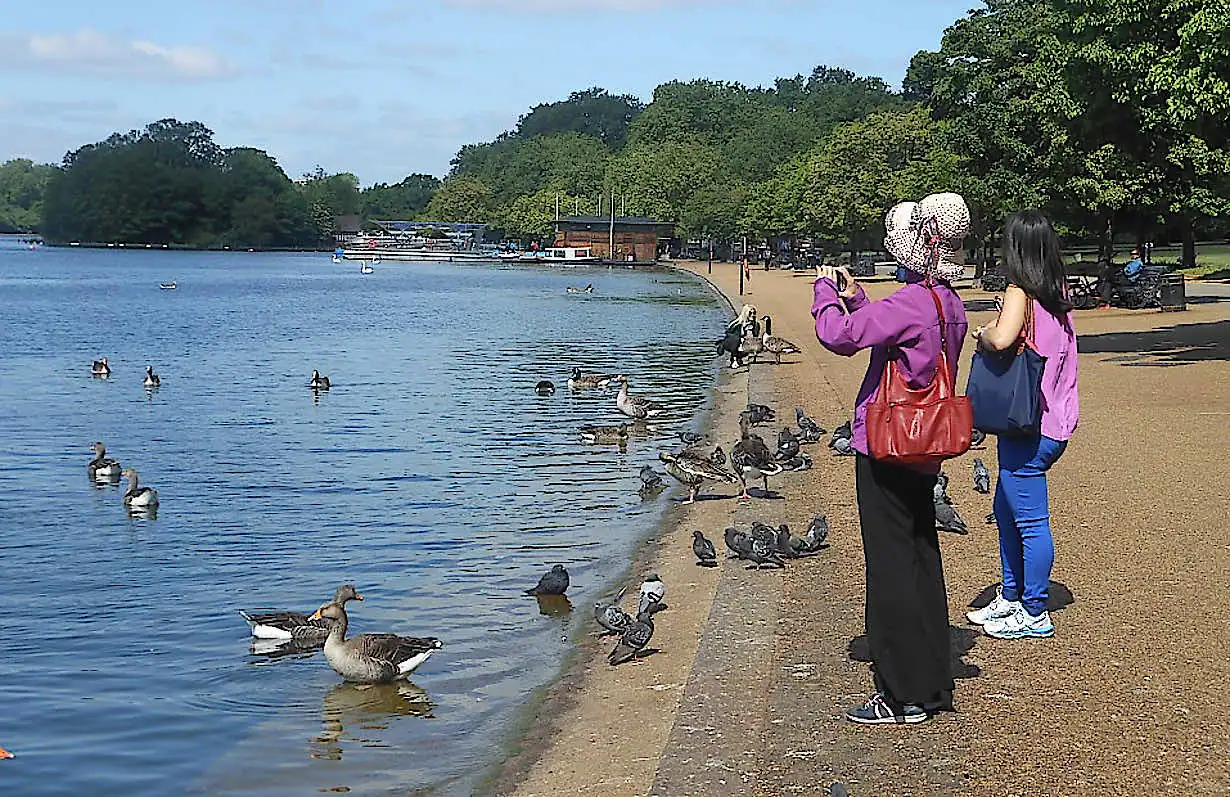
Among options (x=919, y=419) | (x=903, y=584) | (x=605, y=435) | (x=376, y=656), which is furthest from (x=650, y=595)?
(x=605, y=435)

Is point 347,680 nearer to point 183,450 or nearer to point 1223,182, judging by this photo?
point 183,450

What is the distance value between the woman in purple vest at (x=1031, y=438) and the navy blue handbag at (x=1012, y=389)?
9 cm

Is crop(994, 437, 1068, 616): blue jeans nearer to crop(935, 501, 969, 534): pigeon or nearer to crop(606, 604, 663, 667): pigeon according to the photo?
crop(606, 604, 663, 667): pigeon

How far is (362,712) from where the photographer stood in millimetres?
9344

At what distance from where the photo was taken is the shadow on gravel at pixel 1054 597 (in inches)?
347

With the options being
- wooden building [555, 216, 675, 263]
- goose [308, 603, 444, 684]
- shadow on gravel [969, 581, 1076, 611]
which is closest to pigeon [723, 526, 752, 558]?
shadow on gravel [969, 581, 1076, 611]

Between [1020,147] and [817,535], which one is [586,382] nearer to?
[1020,147]

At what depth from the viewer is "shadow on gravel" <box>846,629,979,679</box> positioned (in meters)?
7.58

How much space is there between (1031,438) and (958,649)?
4.04 ft

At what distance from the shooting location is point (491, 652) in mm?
10414

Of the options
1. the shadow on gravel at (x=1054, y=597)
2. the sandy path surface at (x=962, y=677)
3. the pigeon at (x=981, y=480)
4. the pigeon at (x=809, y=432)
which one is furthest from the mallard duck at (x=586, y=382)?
the shadow on gravel at (x=1054, y=597)

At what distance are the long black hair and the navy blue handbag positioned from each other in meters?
0.10

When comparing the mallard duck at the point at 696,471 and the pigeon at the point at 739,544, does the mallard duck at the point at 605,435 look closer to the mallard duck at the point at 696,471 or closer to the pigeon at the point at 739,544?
the mallard duck at the point at 696,471

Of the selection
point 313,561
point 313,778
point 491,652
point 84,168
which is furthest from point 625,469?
point 84,168
